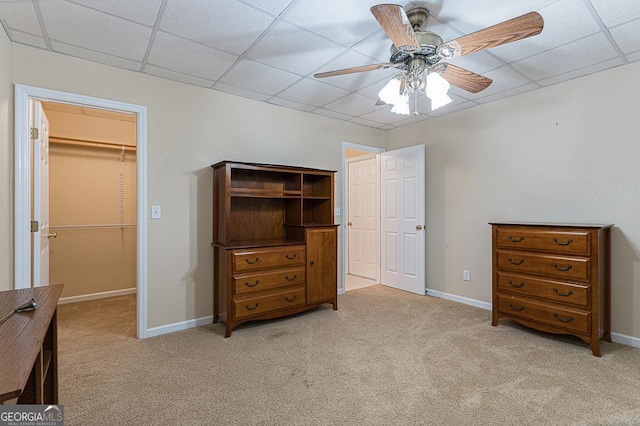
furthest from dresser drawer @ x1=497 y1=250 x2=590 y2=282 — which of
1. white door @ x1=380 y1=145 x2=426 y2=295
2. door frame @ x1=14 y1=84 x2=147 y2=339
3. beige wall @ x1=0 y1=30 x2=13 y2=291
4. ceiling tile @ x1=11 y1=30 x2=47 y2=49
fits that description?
ceiling tile @ x1=11 y1=30 x2=47 y2=49

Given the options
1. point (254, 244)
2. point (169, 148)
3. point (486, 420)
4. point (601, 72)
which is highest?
point (601, 72)

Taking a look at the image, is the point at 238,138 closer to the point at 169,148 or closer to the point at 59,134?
the point at 169,148

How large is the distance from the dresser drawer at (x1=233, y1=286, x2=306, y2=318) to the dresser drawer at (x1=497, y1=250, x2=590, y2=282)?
2070 millimetres

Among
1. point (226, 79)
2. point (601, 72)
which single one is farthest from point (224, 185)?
point (601, 72)

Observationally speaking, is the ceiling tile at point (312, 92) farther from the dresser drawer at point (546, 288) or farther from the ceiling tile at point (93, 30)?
the dresser drawer at point (546, 288)

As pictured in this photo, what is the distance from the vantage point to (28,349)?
3.02 feet

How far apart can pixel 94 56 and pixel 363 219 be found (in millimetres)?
4171

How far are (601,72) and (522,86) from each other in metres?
0.60

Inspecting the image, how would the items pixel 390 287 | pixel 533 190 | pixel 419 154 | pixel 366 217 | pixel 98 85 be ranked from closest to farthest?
pixel 98 85 → pixel 533 190 → pixel 419 154 → pixel 390 287 → pixel 366 217

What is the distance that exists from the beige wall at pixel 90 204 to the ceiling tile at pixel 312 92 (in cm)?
255

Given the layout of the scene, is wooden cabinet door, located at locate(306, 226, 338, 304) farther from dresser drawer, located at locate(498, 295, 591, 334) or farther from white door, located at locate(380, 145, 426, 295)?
dresser drawer, located at locate(498, 295, 591, 334)

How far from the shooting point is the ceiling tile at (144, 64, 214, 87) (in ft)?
9.20

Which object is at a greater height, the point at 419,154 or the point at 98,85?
the point at 98,85

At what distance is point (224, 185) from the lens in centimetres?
306
